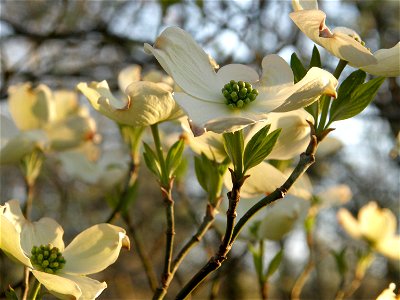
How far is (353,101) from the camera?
581mm

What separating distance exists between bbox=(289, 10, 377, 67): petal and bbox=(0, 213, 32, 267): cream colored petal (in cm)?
28

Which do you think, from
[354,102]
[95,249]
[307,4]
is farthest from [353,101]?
[95,249]

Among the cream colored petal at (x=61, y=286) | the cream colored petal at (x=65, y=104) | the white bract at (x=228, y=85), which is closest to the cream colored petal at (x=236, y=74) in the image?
the white bract at (x=228, y=85)

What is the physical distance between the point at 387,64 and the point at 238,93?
0.13 metres

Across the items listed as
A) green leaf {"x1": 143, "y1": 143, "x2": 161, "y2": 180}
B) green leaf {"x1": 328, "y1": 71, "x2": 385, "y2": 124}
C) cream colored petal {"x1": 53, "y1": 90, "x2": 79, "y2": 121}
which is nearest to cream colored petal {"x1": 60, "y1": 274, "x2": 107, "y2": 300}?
green leaf {"x1": 143, "y1": 143, "x2": 161, "y2": 180}

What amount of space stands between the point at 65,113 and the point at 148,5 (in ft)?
6.95

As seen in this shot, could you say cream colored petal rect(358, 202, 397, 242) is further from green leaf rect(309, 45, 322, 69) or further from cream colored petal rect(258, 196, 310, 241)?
green leaf rect(309, 45, 322, 69)

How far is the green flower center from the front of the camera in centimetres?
58

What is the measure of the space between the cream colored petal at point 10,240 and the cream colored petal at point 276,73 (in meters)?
0.24

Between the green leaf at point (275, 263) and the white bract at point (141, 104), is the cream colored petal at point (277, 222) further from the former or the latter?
the white bract at point (141, 104)

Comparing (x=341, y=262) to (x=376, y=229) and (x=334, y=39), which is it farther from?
(x=334, y=39)

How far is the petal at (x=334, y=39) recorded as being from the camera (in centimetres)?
54

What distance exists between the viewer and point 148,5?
3.22 meters

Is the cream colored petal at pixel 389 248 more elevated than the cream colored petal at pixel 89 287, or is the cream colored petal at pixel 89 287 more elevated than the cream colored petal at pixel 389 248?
the cream colored petal at pixel 89 287
